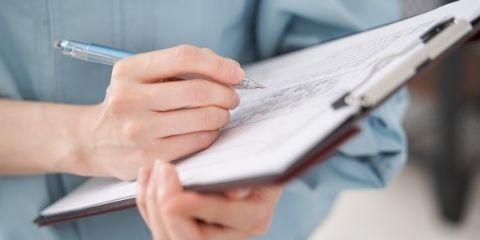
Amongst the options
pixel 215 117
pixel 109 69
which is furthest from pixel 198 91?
pixel 109 69

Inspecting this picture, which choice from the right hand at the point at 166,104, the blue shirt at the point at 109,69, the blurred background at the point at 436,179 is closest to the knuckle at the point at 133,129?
the right hand at the point at 166,104

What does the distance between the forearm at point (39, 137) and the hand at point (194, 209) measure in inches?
4.6

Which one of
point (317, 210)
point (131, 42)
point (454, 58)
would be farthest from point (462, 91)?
point (131, 42)

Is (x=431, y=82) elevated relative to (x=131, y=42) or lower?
elevated

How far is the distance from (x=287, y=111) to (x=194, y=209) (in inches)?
3.6

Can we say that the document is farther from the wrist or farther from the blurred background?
the blurred background

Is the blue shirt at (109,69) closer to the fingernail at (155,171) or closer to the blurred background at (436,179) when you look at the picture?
the fingernail at (155,171)

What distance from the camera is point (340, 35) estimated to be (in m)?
0.59

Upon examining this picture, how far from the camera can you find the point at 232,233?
1.36 feet

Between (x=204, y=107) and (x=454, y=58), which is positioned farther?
(x=454, y=58)

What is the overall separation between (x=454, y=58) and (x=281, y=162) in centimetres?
114

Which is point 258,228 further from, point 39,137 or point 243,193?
point 39,137

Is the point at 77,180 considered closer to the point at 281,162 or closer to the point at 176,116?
the point at 176,116

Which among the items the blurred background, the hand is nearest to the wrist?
the hand
